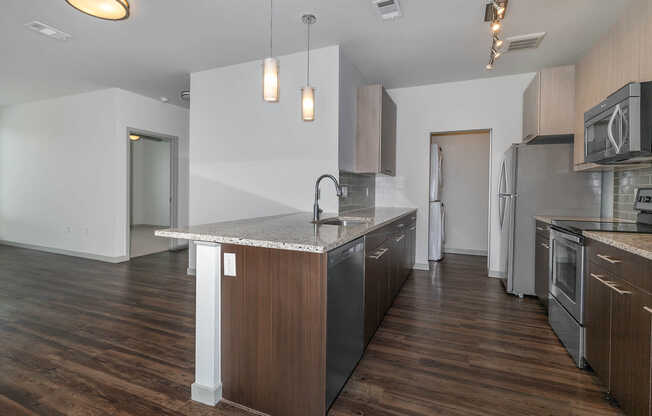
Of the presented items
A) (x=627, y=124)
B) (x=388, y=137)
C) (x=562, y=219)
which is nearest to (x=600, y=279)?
(x=627, y=124)

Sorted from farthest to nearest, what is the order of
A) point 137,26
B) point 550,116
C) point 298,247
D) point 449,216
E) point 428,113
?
point 449,216
point 428,113
point 550,116
point 137,26
point 298,247

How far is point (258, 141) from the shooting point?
3.79m

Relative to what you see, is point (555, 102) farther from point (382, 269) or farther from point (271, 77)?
point (271, 77)

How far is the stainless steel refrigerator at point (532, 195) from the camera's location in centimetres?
326

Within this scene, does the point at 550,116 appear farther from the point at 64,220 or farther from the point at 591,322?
the point at 64,220

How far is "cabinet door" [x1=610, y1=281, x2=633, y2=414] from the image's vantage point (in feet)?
5.17

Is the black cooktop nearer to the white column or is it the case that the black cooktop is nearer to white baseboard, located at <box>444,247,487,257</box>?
the white column

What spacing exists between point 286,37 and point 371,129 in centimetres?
134

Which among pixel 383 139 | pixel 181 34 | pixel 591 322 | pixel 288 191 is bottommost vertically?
pixel 591 322

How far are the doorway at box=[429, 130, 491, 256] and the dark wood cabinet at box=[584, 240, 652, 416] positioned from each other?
3986 millimetres

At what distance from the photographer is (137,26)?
3051 mm

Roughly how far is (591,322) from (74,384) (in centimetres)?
313

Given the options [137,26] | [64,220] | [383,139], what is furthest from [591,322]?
[64,220]

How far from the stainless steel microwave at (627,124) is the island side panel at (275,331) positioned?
80.1 inches
